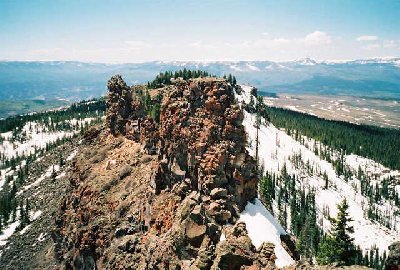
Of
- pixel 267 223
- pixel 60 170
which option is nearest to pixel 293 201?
pixel 60 170

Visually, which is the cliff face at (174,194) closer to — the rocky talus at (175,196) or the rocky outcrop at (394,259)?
the rocky talus at (175,196)

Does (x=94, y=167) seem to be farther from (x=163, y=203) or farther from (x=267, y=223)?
(x=267, y=223)

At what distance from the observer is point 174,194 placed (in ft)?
→ 189

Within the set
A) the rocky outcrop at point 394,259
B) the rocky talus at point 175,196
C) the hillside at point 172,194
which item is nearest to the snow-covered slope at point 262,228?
the hillside at point 172,194

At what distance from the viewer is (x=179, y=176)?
59656 mm

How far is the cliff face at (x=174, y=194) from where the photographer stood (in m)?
42.8

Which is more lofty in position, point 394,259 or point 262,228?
point 394,259

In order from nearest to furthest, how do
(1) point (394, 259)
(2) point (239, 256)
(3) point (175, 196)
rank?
1. (1) point (394, 259)
2. (2) point (239, 256)
3. (3) point (175, 196)

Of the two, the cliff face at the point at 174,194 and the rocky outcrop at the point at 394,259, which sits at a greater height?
the rocky outcrop at the point at 394,259

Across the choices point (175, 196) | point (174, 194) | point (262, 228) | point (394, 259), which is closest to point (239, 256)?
point (394, 259)

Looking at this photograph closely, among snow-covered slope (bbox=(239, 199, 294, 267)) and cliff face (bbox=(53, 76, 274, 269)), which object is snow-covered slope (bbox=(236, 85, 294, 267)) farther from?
cliff face (bbox=(53, 76, 274, 269))

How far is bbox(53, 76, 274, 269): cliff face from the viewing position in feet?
140

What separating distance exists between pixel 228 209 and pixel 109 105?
55220 millimetres

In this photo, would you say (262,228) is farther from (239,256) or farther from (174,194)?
(239,256)
